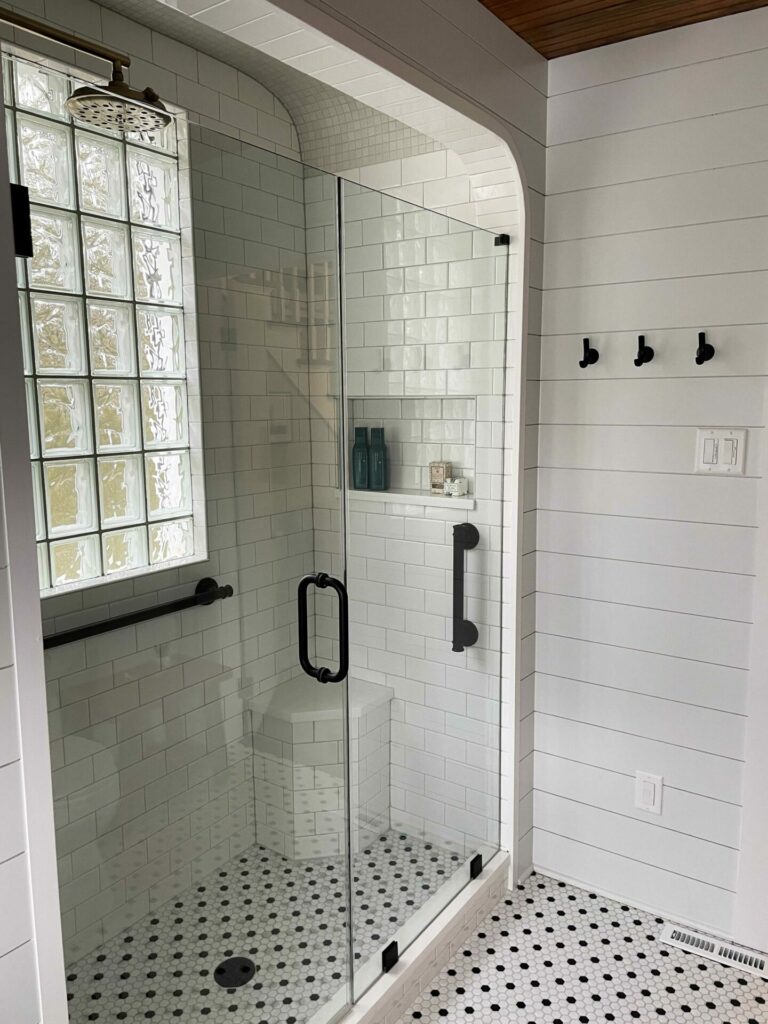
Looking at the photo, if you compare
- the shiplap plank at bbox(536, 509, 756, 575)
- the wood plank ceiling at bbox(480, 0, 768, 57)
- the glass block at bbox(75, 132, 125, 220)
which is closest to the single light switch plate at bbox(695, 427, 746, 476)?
the shiplap plank at bbox(536, 509, 756, 575)

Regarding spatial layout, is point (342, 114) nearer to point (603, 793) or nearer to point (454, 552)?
point (454, 552)

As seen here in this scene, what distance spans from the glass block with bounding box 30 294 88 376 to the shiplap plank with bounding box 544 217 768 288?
153 cm

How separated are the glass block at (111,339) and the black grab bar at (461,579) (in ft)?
3.88

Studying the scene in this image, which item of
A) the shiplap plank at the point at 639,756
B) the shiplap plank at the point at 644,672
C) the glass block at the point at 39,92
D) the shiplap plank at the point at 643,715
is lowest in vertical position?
the shiplap plank at the point at 639,756

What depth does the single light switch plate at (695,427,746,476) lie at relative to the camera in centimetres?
208

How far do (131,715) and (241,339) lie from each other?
748 mm

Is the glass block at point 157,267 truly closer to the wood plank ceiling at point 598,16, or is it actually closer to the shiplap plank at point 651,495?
the wood plank ceiling at point 598,16

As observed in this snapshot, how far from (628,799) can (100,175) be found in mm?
2178

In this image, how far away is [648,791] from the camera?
233 cm

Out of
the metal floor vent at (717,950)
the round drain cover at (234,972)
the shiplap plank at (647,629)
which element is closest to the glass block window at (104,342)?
the round drain cover at (234,972)

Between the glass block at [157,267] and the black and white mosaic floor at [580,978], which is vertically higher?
the glass block at [157,267]

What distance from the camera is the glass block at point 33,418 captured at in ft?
4.02

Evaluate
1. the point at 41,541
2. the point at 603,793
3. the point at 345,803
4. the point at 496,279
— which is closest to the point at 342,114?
the point at 496,279

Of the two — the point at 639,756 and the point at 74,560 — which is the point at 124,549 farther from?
the point at 639,756
